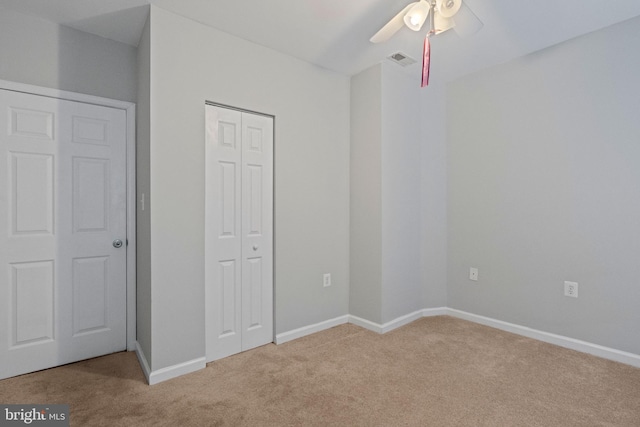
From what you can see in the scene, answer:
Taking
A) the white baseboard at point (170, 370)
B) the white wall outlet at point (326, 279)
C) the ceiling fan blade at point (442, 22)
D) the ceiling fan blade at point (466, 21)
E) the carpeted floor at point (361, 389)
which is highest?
the ceiling fan blade at point (442, 22)

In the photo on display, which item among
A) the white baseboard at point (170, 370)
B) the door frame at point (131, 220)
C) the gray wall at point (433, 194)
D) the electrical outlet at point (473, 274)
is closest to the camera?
the white baseboard at point (170, 370)

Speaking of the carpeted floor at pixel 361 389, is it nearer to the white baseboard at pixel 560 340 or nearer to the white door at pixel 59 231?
the white baseboard at pixel 560 340

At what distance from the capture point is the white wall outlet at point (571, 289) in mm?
2711

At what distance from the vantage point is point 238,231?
267cm

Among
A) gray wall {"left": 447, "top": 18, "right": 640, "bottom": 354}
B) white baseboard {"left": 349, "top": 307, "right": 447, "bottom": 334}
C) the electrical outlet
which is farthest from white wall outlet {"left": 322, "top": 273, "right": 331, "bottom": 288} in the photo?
the electrical outlet

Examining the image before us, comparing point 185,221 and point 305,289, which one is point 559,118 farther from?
point 185,221

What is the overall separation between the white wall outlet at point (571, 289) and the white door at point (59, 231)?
3685mm

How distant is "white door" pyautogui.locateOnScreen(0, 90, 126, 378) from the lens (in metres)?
2.26

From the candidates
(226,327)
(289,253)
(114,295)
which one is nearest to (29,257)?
(114,295)

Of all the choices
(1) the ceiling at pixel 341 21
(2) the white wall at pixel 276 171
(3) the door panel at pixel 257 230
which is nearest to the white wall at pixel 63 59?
(1) the ceiling at pixel 341 21

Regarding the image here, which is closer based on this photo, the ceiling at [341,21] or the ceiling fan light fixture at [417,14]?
the ceiling fan light fixture at [417,14]

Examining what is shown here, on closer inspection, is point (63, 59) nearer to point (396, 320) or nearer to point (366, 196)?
point (366, 196)

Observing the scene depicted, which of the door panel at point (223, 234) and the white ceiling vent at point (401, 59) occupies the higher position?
the white ceiling vent at point (401, 59)

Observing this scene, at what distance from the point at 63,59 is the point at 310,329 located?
292 centimetres
